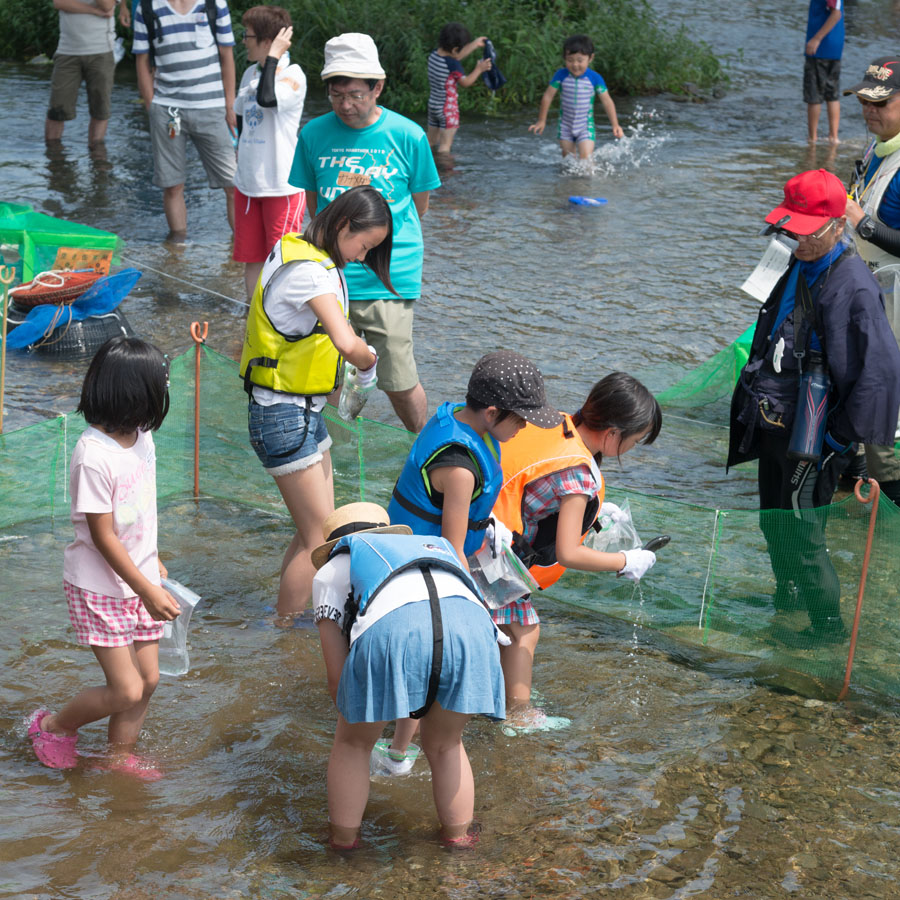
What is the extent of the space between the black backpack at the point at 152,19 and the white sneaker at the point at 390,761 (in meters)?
6.45

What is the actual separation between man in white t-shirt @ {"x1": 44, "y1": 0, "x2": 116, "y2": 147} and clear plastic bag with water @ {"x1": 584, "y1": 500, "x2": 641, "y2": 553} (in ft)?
27.4

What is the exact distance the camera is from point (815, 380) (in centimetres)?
429

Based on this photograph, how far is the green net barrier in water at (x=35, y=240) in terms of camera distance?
7.24m

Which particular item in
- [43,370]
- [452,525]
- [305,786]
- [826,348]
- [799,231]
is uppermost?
[799,231]

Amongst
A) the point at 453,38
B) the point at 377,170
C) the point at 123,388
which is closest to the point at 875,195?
the point at 377,170

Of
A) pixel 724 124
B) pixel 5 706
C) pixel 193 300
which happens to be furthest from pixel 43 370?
pixel 724 124

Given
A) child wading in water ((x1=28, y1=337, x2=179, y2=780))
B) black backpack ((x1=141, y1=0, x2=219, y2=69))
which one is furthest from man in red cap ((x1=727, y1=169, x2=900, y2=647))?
black backpack ((x1=141, y1=0, x2=219, y2=69))

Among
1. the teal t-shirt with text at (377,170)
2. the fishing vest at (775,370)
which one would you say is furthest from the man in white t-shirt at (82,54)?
the fishing vest at (775,370)

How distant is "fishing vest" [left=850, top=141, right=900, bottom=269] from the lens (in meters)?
5.07

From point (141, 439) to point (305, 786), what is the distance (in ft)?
3.96

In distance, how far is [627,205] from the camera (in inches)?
429

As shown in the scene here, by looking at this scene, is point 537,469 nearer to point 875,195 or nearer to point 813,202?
point 813,202

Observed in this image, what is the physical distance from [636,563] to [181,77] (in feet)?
20.2

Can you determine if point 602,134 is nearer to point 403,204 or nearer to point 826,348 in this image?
point 403,204
